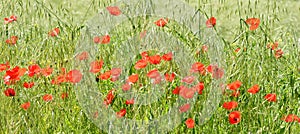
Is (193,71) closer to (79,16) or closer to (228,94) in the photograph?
(228,94)

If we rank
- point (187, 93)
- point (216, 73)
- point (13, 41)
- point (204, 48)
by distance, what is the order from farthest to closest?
point (13, 41), point (204, 48), point (216, 73), point (187, 93)

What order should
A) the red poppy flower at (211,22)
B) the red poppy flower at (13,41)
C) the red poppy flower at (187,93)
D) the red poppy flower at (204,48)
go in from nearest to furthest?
the red poppy flower at (187,93) < the red poppy flower at (211,22) < the red poppy flower at (204,48) < the red poppy flower at (13,41)

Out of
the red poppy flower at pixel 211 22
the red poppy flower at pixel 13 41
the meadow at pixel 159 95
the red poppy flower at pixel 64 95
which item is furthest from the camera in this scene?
the red poppy flower at pixel 13 41

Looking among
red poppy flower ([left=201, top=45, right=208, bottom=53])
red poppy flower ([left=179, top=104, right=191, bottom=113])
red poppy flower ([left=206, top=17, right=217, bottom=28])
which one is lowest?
red poppy flower ([left=179, top=104, right=191, bottom=113])

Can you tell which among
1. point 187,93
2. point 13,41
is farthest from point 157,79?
point 13,41

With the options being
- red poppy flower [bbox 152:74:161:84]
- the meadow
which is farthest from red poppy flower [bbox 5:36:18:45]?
red poppy flower [bbox 152:74:161:84]

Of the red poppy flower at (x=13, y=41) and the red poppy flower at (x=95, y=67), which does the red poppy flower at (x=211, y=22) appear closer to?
the red poppy flower at (x=95, y=67)

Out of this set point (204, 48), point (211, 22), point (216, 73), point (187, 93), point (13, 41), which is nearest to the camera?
point (187, 93)

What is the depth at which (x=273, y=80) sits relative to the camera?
8.75 feet

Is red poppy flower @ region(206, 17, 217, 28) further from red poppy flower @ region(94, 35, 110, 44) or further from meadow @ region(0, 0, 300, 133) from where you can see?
red poppy flower @ region(94, 35, 110, 44)

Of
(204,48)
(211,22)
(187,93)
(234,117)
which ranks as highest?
(211,22)

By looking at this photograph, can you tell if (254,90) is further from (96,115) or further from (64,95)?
(64,95)

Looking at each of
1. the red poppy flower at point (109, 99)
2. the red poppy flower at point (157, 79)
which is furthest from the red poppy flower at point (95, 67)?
the red poppy flower at point (157, 79)

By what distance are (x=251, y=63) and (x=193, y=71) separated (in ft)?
1.51
